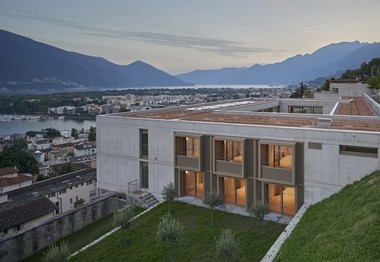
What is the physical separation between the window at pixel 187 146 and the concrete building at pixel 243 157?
54mm

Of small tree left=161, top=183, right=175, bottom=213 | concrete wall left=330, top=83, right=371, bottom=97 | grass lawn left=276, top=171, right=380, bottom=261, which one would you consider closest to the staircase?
small tree left=161, top=183, right=175, bottom=213

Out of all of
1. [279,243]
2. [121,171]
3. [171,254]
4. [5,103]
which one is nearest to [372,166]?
[279,243]

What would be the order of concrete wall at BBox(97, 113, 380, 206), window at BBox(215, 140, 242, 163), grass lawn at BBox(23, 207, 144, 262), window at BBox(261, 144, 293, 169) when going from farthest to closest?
grass lawn at BBox(23, 207, 144, 262)
window at BBox(215, 140, 242, 163)
window at BBox(261, 144, 293, 169)
concrete wall at BBox(97, 113, 380, 206)

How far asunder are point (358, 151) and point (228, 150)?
19.9 ft

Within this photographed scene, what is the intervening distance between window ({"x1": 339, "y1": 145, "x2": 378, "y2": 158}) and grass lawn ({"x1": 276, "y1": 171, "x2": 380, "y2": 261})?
892 mm

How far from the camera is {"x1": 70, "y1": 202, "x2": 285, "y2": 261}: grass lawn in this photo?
45.9 ft

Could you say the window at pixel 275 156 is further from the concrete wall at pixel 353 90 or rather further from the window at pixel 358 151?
the concrete wall at pixel 353 90

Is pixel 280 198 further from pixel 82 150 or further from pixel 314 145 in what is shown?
pixel 82 150

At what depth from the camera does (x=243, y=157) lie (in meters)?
17.6

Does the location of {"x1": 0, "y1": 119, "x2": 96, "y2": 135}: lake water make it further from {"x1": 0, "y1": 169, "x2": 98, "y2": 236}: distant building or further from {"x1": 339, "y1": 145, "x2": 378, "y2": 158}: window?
{"x1": 339, "y1": 145, "x2": 378, "y2": 158}: window

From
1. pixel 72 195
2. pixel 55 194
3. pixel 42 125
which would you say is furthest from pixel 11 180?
pixel 42 125

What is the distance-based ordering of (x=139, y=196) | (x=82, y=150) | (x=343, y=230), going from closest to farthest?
(x=343, y=230) → (x=139, y=196) → (x=82, y=150)

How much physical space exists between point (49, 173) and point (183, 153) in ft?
187

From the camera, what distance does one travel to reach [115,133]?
22.3 metres
